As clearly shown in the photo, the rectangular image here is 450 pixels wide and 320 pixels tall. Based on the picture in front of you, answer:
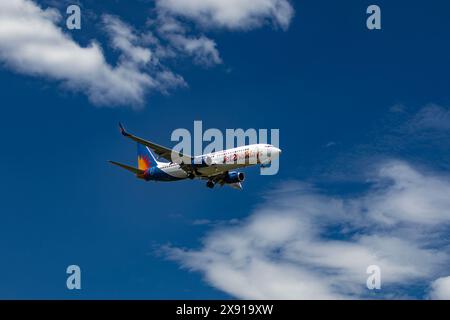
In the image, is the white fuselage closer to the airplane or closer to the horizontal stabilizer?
the airplane

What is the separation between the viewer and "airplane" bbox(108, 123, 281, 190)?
12288 cm

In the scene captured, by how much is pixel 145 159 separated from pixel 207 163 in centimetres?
2424

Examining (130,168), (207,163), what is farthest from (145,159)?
(207,163)

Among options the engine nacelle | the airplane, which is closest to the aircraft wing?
the airplane

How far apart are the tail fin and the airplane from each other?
3.13 m

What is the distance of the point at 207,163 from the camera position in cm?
12506

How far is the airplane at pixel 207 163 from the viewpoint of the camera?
122875 millimetres

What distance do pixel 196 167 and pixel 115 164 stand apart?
15.4 meters

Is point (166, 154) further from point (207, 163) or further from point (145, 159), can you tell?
point (145, 159)

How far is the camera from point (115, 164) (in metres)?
129

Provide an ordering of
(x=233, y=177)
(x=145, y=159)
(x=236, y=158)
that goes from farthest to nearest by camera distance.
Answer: (x=145, y=159), (x=233, y=177), (x=236, y=158)

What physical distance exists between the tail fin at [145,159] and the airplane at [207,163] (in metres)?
3.13

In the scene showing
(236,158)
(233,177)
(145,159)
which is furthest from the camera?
(145,159)
